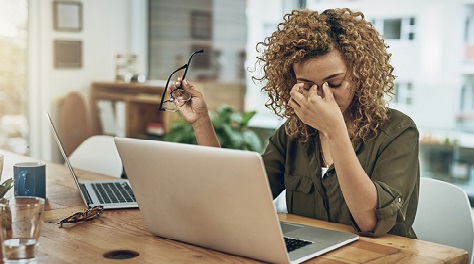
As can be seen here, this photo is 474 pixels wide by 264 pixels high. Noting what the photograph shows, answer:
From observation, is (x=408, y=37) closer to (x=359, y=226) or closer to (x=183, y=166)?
(x=359, y=226)

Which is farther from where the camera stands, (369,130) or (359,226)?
(369,130)

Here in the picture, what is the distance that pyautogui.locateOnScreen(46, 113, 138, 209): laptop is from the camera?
1.87 meters

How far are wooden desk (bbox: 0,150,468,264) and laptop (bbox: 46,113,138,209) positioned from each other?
0.41ft

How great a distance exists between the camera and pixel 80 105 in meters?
4.82

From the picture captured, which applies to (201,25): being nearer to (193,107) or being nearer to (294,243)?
(193,107)

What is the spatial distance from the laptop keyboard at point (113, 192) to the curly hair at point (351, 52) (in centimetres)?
59

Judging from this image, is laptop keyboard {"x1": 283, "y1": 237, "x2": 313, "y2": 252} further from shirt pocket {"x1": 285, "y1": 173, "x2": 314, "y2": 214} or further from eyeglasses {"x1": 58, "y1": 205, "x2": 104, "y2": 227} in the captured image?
eyeglasses {"x1": 58, "y1": 205, "x2": 104, "y2": 227}

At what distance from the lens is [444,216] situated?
1.89m

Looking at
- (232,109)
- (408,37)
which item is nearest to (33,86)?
(232,109)

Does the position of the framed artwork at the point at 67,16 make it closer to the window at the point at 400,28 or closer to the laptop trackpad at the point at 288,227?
the window at the point at 400,28

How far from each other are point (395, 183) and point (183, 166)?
609 mm

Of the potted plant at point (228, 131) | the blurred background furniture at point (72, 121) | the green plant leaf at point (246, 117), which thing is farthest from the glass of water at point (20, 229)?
the blurred background furniture at point (72, 121)

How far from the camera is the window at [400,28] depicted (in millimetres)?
3760

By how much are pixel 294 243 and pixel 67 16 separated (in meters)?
3.75
